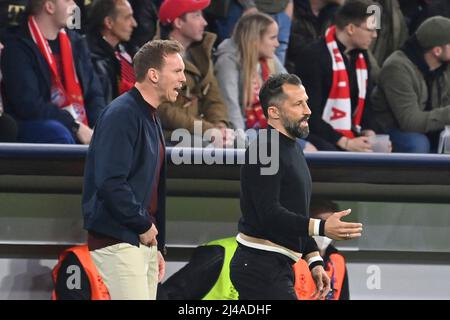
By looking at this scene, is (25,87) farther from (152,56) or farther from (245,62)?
(152,56)

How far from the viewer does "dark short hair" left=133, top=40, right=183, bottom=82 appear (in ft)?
15.9

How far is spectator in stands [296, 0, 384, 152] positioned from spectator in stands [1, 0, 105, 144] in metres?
1.18

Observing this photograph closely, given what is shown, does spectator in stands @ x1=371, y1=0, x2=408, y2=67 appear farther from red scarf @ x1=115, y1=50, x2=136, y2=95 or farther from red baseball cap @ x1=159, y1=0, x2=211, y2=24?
red scarf @ x1=115, y1=50, x2=136, y2=95

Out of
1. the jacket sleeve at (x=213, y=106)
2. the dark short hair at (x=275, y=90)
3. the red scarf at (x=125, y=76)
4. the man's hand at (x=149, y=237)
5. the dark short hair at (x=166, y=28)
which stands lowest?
the man's hand at (x=149, y=237)

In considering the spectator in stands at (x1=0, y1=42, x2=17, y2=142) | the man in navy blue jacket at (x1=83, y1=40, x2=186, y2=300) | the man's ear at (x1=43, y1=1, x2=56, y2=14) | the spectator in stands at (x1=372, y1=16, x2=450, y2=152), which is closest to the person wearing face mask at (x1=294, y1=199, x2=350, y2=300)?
the spectator in stands at (x1=372, y1=16, x2=450, y2=152)

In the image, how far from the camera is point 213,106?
6742mm

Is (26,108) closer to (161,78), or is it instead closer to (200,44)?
(200,44)

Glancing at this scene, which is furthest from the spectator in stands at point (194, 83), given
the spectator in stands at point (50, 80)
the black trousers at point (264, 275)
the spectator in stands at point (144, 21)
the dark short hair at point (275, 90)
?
the black trousers at point (264, 275)

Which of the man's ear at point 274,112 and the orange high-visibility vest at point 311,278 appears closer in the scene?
the man's ear at point 274,112

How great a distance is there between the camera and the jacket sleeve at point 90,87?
6.57 meters

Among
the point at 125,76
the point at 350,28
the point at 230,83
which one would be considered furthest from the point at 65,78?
the point at 350,28

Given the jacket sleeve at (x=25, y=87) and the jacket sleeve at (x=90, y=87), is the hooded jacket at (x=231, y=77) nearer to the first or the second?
the jacket sleeve at (x=90, y=87)

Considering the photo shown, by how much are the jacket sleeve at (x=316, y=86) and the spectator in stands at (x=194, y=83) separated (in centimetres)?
48
